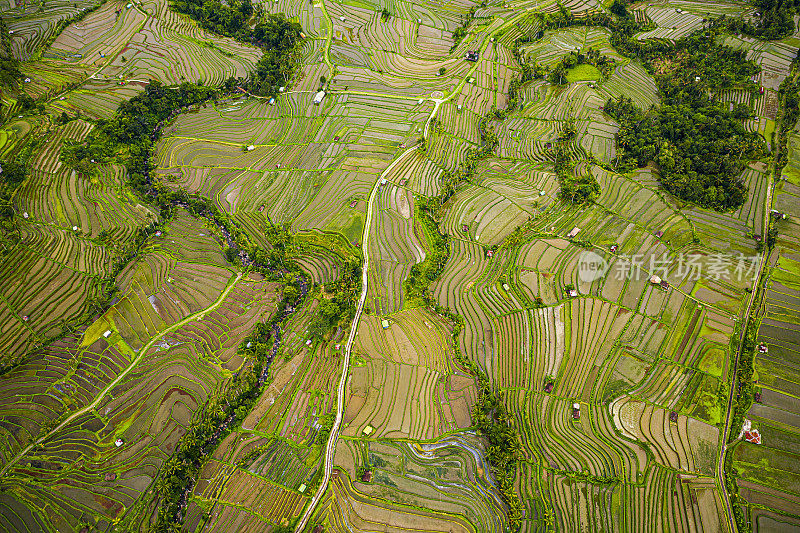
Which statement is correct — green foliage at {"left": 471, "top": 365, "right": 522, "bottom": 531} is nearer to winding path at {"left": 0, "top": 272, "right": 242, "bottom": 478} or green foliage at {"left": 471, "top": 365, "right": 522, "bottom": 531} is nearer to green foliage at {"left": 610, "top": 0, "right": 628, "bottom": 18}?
winding path at {"left": 0, "top": 272, "right": 242, "bottom": 478}

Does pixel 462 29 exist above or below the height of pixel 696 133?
above

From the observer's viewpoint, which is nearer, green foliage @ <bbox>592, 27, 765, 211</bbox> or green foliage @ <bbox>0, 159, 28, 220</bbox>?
green foliage @ <bbox>0, 159, 28, 220</bbox>

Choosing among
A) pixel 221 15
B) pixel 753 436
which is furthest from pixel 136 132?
pixel 753 436

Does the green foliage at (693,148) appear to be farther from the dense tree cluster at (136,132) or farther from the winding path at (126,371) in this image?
the dense tree cluster at (136,132)

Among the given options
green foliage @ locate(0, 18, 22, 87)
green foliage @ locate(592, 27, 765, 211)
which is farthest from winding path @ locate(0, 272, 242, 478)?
green foliage @ locate(592, 27, 765, 211)

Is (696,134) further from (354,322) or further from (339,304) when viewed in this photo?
(339,304)

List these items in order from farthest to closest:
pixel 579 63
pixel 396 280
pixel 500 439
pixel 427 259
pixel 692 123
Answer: pixel 579 63, pixel 692 123, pixel 427 259, pixel 396 280, pixel 500 439

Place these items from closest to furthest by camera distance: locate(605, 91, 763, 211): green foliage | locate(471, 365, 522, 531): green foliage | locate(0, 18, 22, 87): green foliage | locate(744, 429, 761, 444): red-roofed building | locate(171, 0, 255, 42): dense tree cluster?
locate(471, 365, 522, 531): green foliage → locate(744, 429, 761, 444): red-roofed building → locate(605, 91, 763, 211): green foliage → locate(0, 18, 22, 87): green foliage → locate(171, 0, 255, 42): dense tree cluster

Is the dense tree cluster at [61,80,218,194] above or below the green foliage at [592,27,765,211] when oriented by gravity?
below

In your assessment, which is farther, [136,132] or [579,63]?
[579,63]

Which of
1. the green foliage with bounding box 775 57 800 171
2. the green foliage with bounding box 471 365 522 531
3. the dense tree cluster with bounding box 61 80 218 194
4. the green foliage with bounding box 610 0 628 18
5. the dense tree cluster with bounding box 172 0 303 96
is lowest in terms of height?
the green foliage with bounding box 471 365 522 531

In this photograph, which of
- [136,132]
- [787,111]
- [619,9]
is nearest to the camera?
[136,132]
